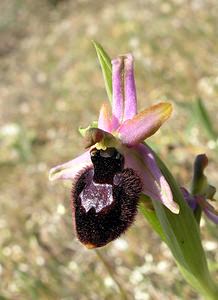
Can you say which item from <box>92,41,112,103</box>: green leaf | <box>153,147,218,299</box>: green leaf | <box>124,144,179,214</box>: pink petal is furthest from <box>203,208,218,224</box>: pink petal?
<box>92,41,112,103</box>: green leaf

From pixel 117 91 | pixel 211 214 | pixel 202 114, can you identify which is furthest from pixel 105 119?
pixel 202 114

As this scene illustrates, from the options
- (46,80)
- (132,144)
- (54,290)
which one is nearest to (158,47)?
(46,80)

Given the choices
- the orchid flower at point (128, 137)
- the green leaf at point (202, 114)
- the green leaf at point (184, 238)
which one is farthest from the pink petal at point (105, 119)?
the green leaf at point (202, 114)

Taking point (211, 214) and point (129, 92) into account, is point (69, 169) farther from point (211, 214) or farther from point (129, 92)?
point (211, 214)

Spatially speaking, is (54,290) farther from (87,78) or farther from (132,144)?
(87,78)

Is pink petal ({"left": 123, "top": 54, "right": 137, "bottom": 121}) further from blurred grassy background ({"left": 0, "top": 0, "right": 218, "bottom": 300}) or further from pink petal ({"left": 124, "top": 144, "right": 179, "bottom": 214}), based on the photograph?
blurred grassy background ({"left": 0, "top": 0, "right": 218, "bottom": 300})

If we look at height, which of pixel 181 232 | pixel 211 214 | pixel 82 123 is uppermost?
pixel 181 232

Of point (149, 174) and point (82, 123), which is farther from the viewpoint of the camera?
point (82, 123)
